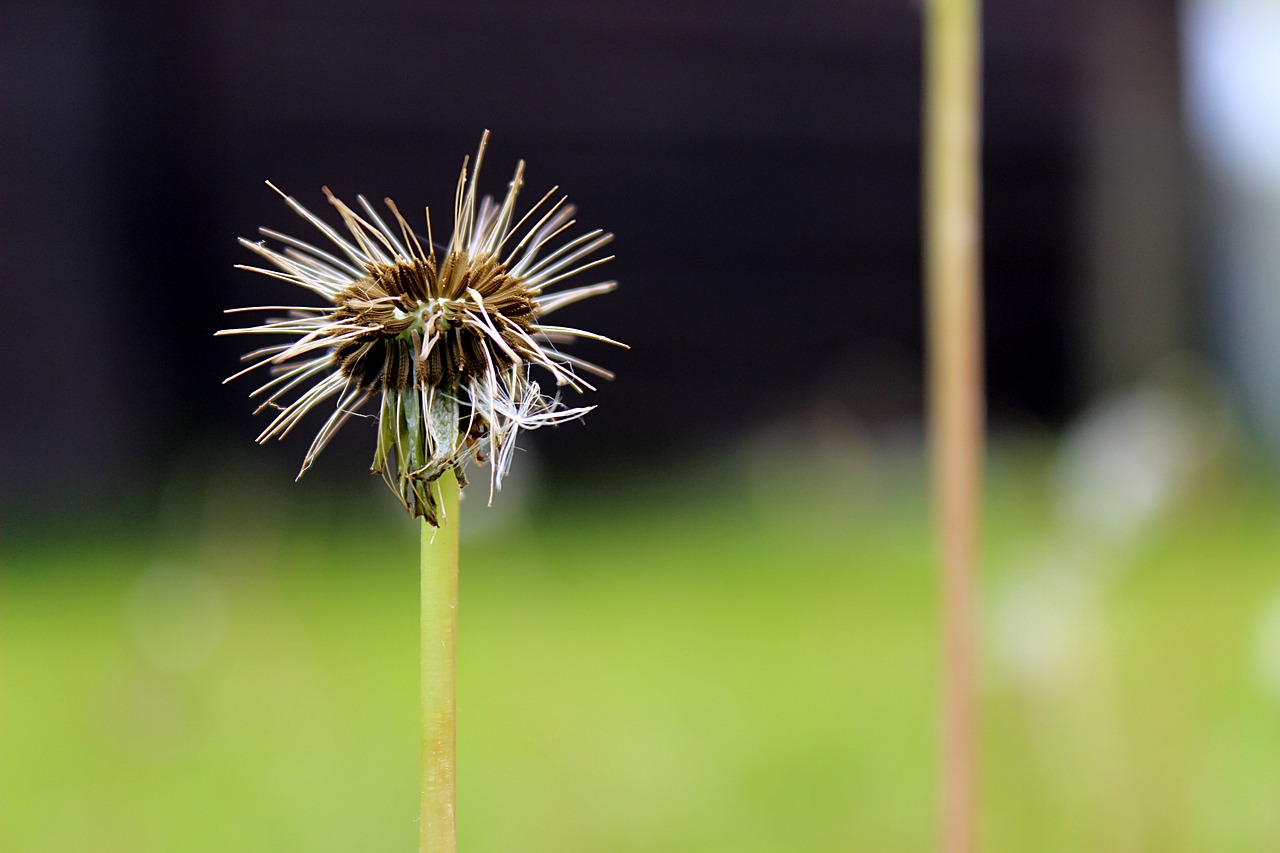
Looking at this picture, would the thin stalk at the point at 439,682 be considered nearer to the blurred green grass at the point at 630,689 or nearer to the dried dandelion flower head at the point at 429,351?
the dried dandelion flower head at the point at 429,351

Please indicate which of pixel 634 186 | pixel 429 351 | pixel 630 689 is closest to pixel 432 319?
pixel 429 351

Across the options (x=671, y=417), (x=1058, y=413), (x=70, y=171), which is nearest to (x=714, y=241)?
(x=671, y=417)

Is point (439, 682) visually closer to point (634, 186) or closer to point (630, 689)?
point (630, 689)

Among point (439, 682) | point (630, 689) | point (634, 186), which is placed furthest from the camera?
point (634, 186)

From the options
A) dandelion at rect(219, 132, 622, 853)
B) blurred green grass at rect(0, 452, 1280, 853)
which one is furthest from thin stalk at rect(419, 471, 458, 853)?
blurred green grass at rect(0, 452, 1280, 853)

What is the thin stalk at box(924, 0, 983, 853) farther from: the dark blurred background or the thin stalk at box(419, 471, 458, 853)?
the dark blurred background

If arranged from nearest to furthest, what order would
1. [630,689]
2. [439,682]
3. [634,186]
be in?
[439,682] → [630,689] → [634,186]

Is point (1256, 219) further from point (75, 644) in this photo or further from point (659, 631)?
point (75, 644)
